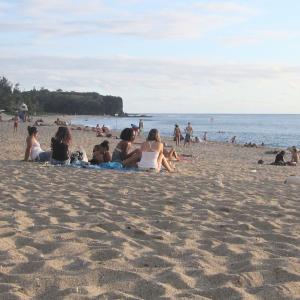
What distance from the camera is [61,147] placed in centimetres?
1198

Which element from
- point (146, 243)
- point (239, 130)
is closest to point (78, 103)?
point (239, 130)

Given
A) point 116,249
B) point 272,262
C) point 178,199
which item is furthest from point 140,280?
point 178,199

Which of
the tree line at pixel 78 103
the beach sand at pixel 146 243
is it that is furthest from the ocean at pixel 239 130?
the beach sand at pixel 146 243

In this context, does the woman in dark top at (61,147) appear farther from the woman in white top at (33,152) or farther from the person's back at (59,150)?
the woman in white top at (33,152)

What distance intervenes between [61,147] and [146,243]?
24.8 ft

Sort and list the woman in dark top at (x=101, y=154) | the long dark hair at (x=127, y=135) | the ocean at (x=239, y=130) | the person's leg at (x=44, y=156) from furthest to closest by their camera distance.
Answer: the ocean at (x=239, y=130) → the person's leg at (x=44, y=156) → the woman in dark top at (x=101, y=154) → the long dark hair at (x=127, y=135)

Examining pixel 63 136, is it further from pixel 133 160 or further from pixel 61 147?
pixel 133 160

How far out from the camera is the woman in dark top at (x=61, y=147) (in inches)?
470

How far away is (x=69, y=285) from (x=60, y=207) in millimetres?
2901

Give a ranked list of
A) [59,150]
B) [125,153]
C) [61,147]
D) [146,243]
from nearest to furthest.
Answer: [146,243] < [61,147] < [59,150] < [125,153]

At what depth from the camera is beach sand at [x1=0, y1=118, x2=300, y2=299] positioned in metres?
3.57

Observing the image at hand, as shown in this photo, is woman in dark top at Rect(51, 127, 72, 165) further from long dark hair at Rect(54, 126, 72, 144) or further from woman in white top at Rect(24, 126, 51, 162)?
woman in white top at Rect(24, 126, 51, 162)

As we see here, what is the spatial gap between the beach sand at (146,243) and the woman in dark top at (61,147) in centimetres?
350

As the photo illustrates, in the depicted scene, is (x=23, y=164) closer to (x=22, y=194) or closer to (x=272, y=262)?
(x=22, y=194)
